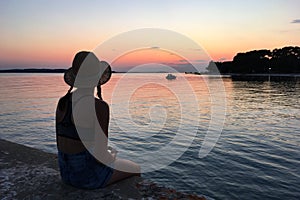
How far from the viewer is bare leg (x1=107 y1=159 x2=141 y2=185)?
14.0ft

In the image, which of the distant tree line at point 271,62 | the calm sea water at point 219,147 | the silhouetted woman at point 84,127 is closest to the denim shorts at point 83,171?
the silhouetted woman at point 84,127

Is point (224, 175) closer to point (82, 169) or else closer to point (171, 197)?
point (171, 197)

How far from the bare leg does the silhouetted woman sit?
130 millimetres

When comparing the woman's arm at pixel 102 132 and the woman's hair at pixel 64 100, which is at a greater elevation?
the woman's hair at pixel 64 100

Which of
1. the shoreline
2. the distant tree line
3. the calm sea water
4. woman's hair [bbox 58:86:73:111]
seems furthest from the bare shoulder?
the distant tree line

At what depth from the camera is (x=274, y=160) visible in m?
10.2

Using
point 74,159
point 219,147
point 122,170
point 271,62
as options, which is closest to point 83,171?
point 74,159

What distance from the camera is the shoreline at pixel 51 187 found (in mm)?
3986

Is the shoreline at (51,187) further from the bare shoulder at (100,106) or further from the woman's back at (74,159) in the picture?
the bare shoulder at (100,106)

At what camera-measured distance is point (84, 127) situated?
3.59m

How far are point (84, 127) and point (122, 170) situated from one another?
1.25 metres

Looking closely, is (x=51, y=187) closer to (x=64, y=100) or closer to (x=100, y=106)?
(x=64, y=100)

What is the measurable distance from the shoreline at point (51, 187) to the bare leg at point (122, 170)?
96 mm

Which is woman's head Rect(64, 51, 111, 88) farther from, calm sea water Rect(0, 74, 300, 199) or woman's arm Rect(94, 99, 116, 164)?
calm sea water Rect(0, 74, 300, 199)
